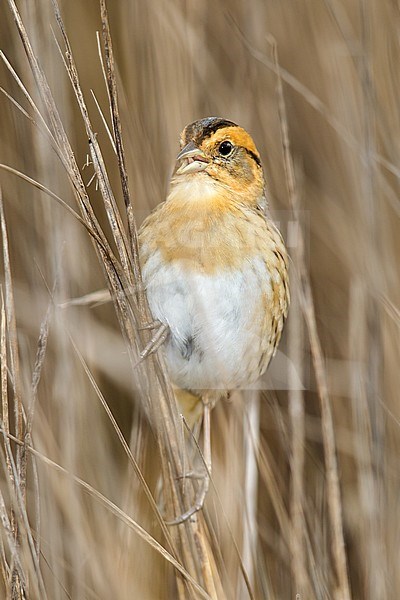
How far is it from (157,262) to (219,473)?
0.63 m

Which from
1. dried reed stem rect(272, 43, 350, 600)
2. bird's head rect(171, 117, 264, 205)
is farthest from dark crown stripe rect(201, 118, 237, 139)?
dried reed stem rect(272, 43, 350, 600)

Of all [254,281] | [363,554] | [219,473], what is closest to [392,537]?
[363,554]

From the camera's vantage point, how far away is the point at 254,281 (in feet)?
5.34

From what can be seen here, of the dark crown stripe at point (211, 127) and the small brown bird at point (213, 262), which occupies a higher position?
the dark crown stripe at point (211, 127)

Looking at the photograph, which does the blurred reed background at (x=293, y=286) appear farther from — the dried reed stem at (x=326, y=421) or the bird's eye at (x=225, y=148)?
the bird's eye at (x=225, y=148)

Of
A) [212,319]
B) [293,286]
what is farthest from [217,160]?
[293,286]

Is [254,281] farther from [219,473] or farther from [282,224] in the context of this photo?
[219,473]

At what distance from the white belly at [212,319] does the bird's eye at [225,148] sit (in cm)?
20

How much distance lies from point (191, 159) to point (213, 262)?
185 millimetres

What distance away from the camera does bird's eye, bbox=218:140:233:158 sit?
1.62m

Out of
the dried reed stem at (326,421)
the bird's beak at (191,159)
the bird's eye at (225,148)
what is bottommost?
the dried reed stem at (326,421)

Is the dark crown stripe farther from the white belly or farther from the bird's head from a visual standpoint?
the white belly

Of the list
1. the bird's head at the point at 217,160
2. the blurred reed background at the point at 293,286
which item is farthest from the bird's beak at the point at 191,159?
the blurred reed background at the point at 293,286

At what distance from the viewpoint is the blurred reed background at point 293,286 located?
5.26 ft
